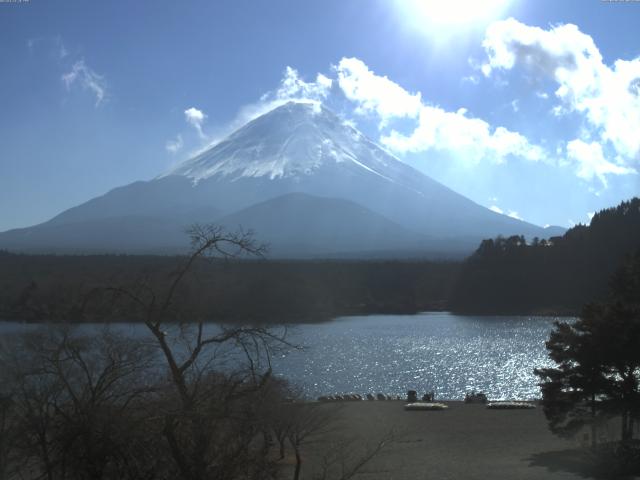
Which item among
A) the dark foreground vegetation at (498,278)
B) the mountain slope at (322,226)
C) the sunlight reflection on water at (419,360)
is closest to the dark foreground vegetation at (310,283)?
the dark foreground vegetation at (498,278)

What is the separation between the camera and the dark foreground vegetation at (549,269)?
5872cm

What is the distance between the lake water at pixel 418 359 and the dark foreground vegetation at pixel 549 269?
13.3 meters

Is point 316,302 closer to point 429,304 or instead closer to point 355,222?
point 429,304

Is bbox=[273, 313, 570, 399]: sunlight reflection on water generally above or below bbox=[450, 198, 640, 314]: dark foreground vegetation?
below

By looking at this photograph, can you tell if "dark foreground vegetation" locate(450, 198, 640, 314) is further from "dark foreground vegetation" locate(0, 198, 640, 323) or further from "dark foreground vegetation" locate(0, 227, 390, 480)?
"dark foreground vegetation" locate(0, 227, 390, 480)

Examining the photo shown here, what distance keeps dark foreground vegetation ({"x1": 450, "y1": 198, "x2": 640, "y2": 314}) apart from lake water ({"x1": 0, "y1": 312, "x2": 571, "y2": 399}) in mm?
13286

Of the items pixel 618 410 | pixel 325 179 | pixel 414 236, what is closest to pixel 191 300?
pixel 618 410

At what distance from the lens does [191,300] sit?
6.20 meters

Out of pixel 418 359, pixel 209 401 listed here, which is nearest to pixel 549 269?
pixel 418 359

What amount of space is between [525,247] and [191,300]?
206 ft

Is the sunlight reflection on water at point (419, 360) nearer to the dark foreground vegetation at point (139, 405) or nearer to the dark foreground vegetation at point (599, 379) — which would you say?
the dark foreground vegetation at point (599, 379)

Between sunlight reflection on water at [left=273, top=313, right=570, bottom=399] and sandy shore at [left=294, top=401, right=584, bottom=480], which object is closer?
sandy shore at [left=294, top=401, right=584, bottom=480]

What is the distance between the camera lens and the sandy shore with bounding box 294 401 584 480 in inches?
440

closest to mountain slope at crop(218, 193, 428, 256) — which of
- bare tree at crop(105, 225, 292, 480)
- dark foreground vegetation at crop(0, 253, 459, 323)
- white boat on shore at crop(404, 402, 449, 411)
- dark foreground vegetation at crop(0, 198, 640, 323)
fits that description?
dark foreground vegetation at crop(0, 253, 459, 323)
